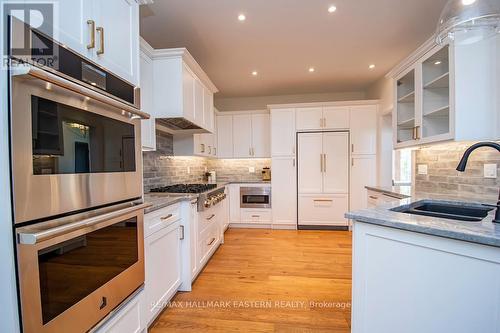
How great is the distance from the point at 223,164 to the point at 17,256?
4292 millimetres

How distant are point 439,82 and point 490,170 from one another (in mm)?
917

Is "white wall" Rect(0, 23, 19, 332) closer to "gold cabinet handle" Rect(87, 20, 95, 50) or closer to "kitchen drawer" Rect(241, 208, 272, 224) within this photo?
"gold cabinet handle" Rect(87, 20, 95, 50)

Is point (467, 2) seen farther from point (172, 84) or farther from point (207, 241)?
point (207, 241)

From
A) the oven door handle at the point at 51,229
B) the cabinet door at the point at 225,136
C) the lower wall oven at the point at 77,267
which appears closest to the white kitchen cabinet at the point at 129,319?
the lower wall oven at the point at 77,267

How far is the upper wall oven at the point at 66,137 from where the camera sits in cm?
77

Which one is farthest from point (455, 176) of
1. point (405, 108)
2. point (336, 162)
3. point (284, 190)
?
point (284, 190)

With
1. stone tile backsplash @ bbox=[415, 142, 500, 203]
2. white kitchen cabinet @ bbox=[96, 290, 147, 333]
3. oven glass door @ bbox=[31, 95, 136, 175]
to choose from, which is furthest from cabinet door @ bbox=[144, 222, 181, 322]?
stone tile backsplash @ bbox=[415, 142, 500, 203]

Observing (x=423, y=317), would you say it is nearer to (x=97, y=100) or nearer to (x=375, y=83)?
(x=97, y=100)

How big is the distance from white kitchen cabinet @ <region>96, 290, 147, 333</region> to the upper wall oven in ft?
1.94

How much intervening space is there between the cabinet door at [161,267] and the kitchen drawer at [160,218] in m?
0.04

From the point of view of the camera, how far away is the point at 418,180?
2883 mm

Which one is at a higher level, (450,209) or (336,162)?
(336,162)

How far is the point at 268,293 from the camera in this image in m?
2.18

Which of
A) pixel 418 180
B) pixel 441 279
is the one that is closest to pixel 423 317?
pixel 441 279
